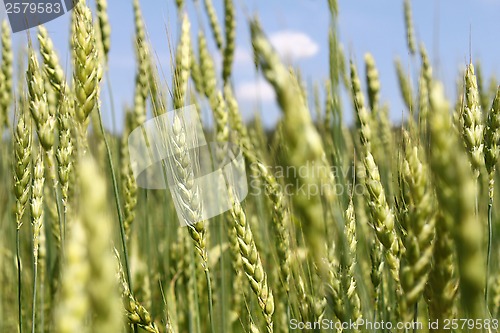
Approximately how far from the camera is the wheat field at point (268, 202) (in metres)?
0.45

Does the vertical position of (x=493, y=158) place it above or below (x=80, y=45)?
below

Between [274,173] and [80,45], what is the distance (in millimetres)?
498

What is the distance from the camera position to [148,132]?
147cm

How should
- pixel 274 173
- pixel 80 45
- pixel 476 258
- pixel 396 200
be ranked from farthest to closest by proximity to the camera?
1. pixel 274 173
2. pixel 80 45
3. pixel 396 200
4. pixel 476 258

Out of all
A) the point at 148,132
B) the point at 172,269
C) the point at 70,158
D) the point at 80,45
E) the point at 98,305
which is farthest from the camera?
the point at 172,269

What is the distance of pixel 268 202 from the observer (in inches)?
55.2

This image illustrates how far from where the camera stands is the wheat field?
448 millimetres

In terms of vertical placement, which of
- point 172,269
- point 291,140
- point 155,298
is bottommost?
point 155,298

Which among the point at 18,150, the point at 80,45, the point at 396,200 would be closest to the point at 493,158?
the point at 396,200

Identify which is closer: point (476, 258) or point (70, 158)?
point (476, 258)

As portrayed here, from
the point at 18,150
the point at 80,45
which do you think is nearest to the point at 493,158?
the point at 80,45

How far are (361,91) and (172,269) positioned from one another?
0.86 m

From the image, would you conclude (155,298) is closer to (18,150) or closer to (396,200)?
(18,150)

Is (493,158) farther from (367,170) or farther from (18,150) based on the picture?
(18,150)
